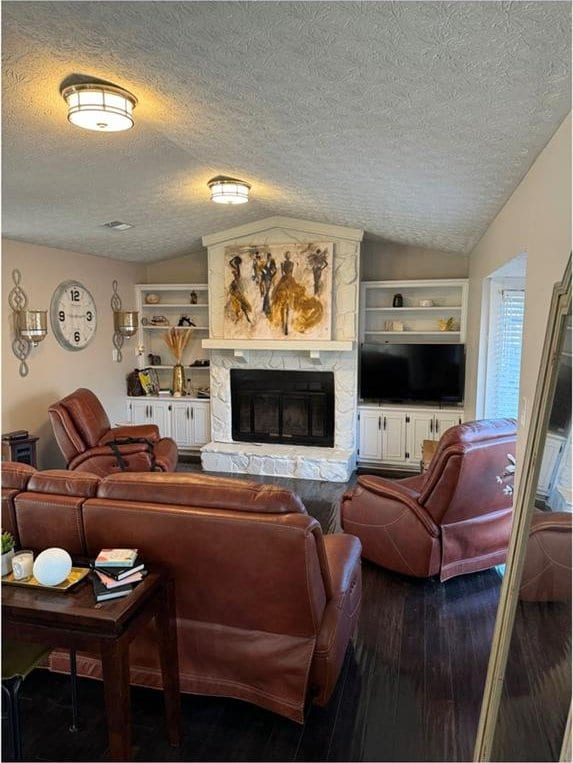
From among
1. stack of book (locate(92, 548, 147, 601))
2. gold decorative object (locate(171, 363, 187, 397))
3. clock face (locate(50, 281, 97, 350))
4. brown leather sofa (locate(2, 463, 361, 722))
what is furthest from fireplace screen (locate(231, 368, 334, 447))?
stack of book (locate(92, 548, 147, 601))

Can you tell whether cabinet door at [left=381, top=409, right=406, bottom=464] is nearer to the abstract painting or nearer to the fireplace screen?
the fireplace screen

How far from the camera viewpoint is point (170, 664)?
6.56 ft

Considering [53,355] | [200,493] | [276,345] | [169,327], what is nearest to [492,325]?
[276,345]

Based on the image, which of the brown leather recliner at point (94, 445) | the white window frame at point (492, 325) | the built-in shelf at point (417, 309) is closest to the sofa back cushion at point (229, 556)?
the brown leather recliner at point (94, 445)

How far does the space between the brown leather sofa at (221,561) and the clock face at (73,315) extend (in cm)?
358

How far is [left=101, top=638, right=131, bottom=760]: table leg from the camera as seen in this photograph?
5.31ft

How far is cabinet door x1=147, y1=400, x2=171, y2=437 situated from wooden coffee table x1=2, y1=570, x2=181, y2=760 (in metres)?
4.75

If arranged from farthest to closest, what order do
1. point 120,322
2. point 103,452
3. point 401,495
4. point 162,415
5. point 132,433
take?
point 162,415, point 120,322, point 132,433, point 103,452, point 401,495

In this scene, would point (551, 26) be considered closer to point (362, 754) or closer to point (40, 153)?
point (362, 754)

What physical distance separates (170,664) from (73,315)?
4569 millimetres

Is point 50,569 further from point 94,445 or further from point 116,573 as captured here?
point 94,445

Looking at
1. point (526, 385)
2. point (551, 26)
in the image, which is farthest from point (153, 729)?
point (551, 26)

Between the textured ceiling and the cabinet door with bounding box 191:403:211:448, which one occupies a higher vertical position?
the textured ceiling

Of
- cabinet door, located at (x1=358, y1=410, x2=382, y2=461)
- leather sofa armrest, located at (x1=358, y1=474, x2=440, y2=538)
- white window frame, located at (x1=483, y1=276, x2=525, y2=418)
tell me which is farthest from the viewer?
cabinet door, located at (x1=358, y1=410, x2=382, y2=461)
